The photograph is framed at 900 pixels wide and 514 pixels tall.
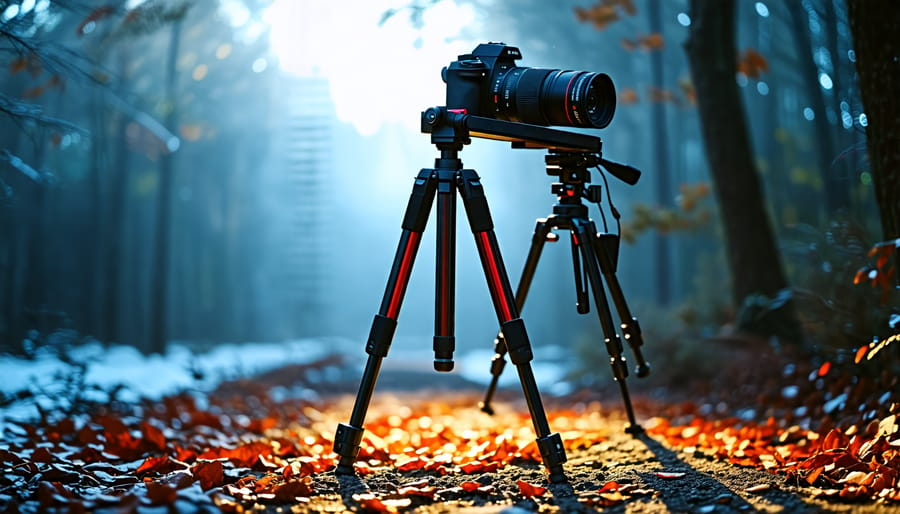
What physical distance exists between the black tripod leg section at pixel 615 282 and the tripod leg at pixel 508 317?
0.80 m

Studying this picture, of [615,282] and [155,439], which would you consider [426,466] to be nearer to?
[615,282]

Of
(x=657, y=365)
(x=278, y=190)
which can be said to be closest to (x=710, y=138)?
(x=657, y=365)

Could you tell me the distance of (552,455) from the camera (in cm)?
307

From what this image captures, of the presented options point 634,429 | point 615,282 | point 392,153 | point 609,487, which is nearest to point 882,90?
point 615,282

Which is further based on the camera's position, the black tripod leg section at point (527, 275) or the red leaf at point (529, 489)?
the black tripod leg section at point (527, 275)

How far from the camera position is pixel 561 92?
10.8 ft

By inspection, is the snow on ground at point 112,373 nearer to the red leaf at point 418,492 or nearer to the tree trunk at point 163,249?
the tree trunk at point 163,249

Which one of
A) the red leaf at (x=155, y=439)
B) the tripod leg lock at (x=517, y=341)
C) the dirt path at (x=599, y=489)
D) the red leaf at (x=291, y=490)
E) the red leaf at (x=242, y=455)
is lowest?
the dirt path at (x=599, y=489)

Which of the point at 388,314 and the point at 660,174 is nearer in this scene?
the point at 388,314

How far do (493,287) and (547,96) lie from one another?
0.81 meters

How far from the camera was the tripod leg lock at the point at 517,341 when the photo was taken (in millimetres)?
3084

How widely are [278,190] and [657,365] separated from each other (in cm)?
2225

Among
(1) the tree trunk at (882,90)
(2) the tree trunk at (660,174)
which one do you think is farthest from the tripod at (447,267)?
(2) the tree trunk at (660,174)

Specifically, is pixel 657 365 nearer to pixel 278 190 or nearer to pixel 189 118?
pixel 189 118
